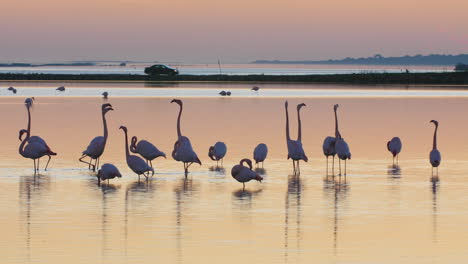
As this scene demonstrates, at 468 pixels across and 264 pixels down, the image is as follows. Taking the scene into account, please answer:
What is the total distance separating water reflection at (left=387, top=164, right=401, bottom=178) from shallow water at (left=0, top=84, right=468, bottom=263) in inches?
0.8

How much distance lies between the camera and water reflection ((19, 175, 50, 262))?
13570 millimetres

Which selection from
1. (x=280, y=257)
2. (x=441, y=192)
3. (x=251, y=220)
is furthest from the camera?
(x=441, y=192)

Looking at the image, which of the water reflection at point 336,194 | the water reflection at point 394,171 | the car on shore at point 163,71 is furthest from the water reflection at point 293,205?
the car on shore at point 163,71

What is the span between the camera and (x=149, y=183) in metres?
18.1

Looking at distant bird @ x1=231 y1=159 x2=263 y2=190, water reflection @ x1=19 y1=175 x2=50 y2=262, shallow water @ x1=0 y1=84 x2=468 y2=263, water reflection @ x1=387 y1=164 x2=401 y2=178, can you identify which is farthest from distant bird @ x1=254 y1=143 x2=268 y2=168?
water reflection @ x1=19 y1=175 x2=50 y2=262

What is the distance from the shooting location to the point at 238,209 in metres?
15.0

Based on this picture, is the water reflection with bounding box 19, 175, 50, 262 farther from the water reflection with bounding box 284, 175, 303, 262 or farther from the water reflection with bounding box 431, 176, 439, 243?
the water reflection with bounding box 431, 176, 439, 243

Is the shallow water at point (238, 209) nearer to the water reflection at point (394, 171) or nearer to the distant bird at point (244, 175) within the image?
the water reflection at point (394, 171)

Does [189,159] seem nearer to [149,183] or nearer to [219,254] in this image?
[149,183]

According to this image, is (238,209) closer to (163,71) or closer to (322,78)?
(322,78)

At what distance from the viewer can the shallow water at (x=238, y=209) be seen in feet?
38.4

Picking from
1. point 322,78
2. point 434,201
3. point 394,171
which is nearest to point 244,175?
point 434,201

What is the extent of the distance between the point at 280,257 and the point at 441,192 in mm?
6383

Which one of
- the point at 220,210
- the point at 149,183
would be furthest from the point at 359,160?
the point at 220,210
